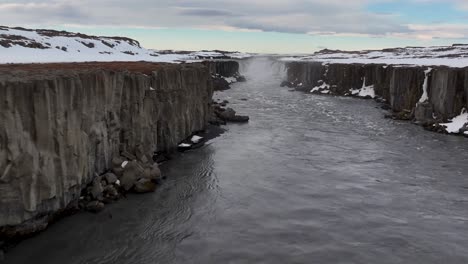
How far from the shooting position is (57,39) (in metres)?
79.8

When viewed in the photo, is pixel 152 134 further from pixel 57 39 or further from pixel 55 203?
pixel 57 39

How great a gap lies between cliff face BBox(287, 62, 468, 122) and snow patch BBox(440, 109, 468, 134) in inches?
27.0

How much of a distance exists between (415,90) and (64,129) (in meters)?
45.1

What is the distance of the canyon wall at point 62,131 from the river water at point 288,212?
1.67m

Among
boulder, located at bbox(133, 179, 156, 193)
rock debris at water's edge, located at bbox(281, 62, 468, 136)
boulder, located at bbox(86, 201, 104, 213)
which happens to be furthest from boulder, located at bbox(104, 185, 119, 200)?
rock debris at water's edge, located at bbox(281, 62, 468, 136)

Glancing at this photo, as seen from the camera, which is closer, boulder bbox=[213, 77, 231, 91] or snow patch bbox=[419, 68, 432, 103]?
snow patch bbox=[419, 68, 432, 103]

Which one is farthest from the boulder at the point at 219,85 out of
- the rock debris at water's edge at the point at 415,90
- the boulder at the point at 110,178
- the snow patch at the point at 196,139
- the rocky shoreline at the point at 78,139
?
the boulder at the point at 110,178

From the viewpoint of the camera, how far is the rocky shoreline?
1888 cm

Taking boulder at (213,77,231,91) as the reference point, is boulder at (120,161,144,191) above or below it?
below

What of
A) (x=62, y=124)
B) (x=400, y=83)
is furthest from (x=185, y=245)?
(x=400, y=83)

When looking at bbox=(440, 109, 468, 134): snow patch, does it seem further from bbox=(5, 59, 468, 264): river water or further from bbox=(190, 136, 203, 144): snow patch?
bbox=(190, 136, 203, 144): snow patch

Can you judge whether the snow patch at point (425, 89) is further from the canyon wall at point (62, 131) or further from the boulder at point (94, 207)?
the boulder at point (94, 207)

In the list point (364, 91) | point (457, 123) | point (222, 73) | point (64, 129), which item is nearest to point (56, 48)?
point (364, 91)

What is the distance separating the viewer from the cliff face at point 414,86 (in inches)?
1889
